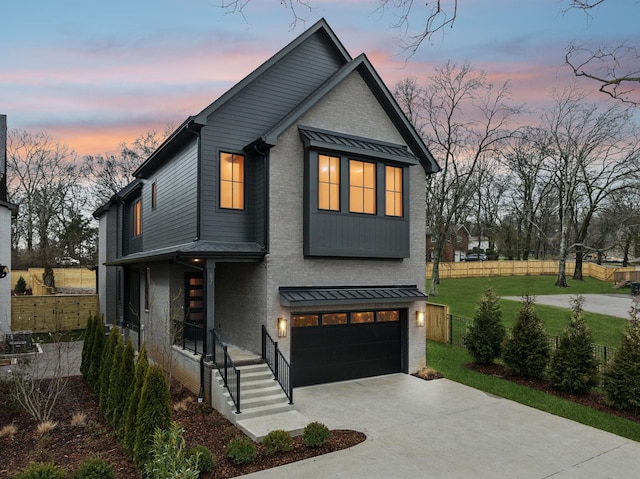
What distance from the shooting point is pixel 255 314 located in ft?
38.9

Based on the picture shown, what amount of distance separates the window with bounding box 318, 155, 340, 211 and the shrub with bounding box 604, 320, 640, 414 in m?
7.79

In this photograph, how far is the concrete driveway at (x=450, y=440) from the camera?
288 inches

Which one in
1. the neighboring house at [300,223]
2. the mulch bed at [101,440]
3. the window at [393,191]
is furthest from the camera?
the window at [393,191]

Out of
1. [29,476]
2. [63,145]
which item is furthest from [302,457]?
[63,145]

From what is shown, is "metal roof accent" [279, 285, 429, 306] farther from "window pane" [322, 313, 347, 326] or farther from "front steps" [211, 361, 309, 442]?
"front steps" [211, 361, 309, 442]

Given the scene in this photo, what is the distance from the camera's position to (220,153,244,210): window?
12031 millimetres

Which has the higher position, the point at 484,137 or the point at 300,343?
the point at 484,137

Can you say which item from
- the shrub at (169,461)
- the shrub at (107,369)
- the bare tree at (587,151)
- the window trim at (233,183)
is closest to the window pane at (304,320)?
the window trim at (233,183)

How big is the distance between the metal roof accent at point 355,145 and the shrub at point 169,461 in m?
7.79

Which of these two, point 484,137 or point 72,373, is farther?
point 484,137

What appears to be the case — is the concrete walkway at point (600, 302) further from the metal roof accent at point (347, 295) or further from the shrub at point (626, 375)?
the metal roof accent at point (347, 295)

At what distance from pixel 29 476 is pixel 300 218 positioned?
7.82m

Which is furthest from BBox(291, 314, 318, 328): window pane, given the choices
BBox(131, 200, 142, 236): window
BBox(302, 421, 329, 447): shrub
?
BBox(131, 200, 142, 236): window

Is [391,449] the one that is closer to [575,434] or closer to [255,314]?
[575,434]
